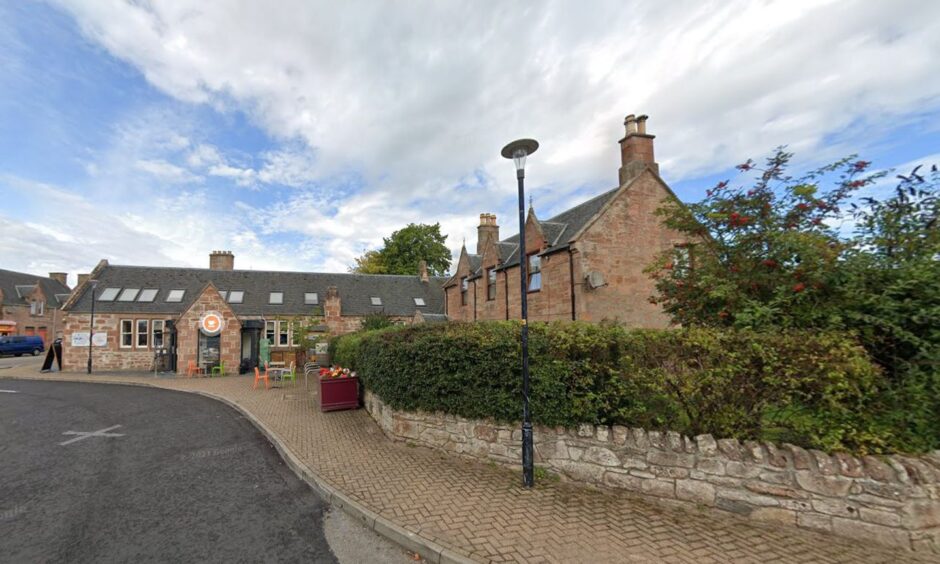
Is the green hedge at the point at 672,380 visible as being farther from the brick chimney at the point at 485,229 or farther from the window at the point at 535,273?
the brick chimney at the point at 485,229

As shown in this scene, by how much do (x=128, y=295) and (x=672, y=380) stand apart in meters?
34.3

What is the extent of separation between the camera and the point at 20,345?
38.2m

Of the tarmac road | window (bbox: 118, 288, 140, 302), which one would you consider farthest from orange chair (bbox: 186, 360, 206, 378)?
the tarmac road

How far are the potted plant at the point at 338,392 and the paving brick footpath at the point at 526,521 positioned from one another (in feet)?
13.2

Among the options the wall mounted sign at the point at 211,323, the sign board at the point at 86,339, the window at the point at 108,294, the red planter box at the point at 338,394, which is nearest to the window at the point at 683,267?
the red planter box at the point at 338,394

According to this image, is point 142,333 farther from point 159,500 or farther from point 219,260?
point 159,500

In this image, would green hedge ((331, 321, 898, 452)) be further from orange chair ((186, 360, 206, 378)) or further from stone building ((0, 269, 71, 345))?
stone building ((0, 269, 71, 345))

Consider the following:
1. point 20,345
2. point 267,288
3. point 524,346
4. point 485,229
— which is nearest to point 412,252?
point 267,288

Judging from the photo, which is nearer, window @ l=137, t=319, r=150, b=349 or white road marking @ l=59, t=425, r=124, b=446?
white road marking @ l=59, t=425, r=124, b=446

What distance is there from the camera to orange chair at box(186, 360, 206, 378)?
2194 centimetres

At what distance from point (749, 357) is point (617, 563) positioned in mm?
2892

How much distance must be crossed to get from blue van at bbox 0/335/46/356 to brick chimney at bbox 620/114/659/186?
Answer: 171ft

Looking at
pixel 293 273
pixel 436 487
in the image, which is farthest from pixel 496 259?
pixel 293 273

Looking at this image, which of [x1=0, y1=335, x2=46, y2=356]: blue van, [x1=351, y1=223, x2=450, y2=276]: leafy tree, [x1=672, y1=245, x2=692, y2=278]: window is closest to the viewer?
[x1=672, y1=245, x2=692, y2=278]: window
